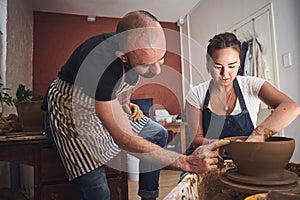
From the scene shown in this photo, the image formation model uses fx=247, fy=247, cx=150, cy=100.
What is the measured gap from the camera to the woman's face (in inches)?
42.4

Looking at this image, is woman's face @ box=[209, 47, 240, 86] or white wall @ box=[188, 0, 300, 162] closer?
woman's face @ box=[209, 47, 240, 86]

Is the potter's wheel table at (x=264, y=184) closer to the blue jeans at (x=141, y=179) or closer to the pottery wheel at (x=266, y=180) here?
the pottery wheel at (x=266, y=180)

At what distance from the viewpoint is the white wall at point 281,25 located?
179 cm

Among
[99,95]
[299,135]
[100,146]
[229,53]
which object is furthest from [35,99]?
[299,135]

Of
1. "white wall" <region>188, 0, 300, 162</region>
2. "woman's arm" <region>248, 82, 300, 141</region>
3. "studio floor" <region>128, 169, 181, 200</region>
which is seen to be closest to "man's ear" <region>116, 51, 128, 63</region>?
"woman's arm" <region>248, 82, 300, 141</region>

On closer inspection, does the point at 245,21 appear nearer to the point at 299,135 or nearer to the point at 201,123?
the point at 299,135

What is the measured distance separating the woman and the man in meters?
0.38

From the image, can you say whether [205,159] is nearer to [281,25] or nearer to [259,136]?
[259,136]

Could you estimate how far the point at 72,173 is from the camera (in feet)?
2.81

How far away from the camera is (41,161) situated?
0.99 meters

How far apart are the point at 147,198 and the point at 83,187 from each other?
0.34m

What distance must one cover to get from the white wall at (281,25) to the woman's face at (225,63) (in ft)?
3.21

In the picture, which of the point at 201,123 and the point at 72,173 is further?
the point at 201,123

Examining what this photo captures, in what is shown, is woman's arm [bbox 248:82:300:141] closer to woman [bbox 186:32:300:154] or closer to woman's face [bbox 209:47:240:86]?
woman [bbox 186:32:300:154]
